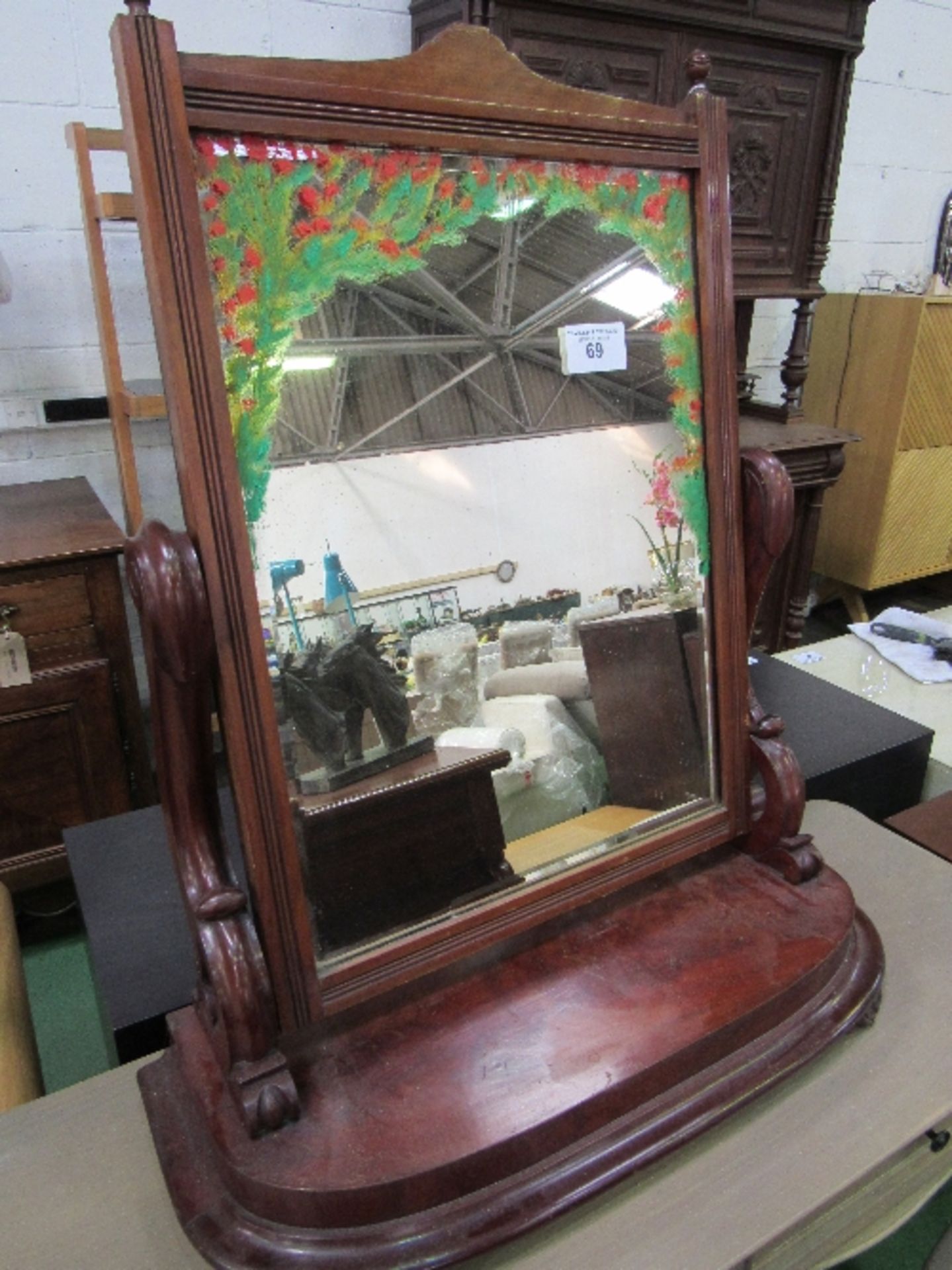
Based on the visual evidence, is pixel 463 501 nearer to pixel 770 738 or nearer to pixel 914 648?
pixel 770 738

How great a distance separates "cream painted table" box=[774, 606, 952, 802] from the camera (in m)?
1.45

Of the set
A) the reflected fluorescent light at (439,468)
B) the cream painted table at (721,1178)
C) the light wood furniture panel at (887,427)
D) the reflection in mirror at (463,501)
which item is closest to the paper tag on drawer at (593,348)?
the reflection in mirror at (463,501)

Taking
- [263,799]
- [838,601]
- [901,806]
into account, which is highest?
[263,799]

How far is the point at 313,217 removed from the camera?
0.65 meters

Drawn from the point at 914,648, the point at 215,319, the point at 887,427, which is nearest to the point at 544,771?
the point at 215,319

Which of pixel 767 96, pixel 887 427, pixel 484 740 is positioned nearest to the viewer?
pixel 484 740

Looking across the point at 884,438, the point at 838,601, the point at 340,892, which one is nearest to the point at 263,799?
the point at 340,892

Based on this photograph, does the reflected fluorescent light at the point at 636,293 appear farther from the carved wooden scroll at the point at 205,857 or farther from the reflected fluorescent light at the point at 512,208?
the carved wooden scroll at the point at 205,857

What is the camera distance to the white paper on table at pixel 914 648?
5.55 ft

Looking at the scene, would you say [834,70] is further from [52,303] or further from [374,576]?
[374,576]

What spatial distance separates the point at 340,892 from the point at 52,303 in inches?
63.7

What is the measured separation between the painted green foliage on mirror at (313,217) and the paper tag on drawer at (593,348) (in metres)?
0.09

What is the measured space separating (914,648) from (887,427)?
1.27m

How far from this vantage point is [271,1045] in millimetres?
692
